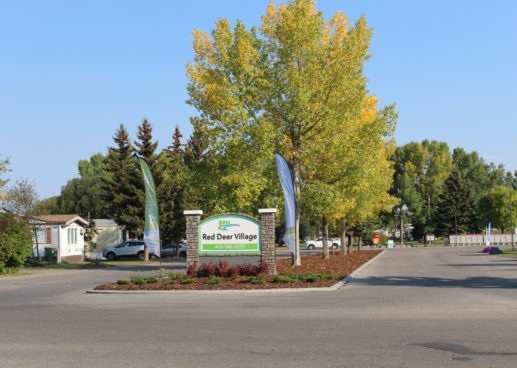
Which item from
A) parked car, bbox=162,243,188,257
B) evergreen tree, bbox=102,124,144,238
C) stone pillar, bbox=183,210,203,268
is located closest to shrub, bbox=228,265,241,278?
stone pillar, bbox=183,210,203,268

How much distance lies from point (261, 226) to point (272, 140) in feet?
20.5

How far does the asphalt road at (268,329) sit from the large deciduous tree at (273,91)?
11.6 meters

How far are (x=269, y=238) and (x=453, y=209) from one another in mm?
69431

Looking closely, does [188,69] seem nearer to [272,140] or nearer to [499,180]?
[272,140]

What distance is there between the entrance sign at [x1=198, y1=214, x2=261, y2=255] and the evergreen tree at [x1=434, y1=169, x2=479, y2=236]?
6818cm

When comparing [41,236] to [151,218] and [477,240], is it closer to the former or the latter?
[151,218]

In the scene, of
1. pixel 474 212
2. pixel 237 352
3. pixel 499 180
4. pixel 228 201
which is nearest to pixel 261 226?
pixel 228 201

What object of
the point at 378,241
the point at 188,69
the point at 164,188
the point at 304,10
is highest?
the point at 304,10

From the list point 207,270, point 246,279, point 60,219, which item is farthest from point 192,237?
point 60,219

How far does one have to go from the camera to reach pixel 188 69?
97.2 feet

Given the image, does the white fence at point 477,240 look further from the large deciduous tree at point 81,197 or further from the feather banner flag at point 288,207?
the feather banner flag at point 288,207

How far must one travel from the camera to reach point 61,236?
43.8 meters

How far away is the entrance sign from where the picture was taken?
23.0 meters

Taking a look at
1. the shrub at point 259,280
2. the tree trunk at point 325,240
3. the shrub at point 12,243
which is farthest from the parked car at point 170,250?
the shrub at point 259,280
